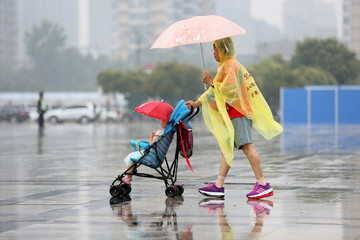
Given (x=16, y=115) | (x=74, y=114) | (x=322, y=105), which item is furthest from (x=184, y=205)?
(x=16, y=115)

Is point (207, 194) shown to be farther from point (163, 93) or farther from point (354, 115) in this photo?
point (163, 93)

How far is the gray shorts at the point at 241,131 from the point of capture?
869 cm

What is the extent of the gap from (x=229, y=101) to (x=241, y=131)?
36 centimetres

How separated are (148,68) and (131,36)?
101 meters

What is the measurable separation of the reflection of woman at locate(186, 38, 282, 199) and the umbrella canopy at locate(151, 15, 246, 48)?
0.25m

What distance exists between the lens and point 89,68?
149875mm

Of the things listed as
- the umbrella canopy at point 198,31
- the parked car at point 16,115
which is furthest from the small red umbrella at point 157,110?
the parked car at point 16,115

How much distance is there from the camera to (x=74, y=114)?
178 ft

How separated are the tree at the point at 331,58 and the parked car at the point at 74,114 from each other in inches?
1073

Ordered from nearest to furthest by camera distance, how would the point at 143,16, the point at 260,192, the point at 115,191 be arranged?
the point at 260,192 → the point at 115,191 → the point at 143,16

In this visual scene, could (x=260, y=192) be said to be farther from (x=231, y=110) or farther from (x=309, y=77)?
(x=309, y=77)

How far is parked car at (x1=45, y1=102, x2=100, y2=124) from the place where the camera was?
54.0m

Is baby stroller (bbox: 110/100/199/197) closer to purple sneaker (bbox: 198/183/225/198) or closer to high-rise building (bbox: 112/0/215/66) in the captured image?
purple sneaker (bbox: 198/183/225/198)

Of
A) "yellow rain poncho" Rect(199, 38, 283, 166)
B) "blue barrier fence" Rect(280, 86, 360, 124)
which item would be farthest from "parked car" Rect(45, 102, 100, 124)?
"yellow rain poncho" Rect(199, 38, 283, 166)
